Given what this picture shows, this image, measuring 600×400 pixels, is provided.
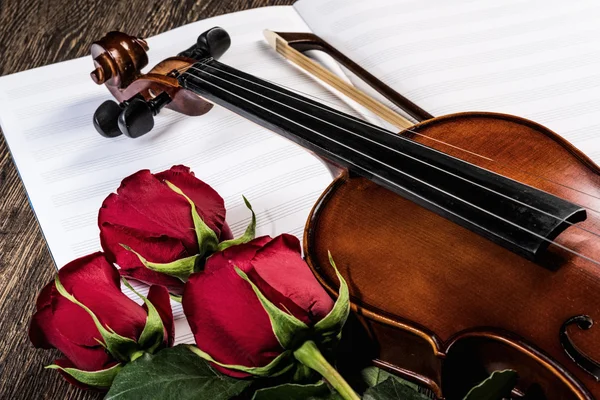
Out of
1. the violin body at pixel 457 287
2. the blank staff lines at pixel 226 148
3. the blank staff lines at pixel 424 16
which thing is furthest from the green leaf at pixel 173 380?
the blank staff lines at pixel 424 16

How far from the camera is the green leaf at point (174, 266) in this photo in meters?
0.45

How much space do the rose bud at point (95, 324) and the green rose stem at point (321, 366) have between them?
3.6 inches

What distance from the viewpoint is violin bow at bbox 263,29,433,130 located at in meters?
0.73

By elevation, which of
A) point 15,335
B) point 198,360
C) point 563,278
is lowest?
point 15,335

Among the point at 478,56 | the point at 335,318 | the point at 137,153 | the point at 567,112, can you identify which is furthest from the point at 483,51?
the point at 335,318

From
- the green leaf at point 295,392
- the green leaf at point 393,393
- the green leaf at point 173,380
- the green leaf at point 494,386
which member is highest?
the green leaf at point 494,386

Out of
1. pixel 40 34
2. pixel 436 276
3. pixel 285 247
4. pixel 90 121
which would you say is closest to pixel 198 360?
pixel 285 247

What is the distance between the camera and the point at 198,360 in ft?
1.35

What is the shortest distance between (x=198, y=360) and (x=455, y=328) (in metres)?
0.18

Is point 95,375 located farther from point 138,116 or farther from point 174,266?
point 138,116

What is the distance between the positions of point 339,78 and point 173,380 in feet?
1.57

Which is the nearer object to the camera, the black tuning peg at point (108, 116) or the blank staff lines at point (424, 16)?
the black tuning peg at point (108, 116)

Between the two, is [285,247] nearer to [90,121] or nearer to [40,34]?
[90,121]

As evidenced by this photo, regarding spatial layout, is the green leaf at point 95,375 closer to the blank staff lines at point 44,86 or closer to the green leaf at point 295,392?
the green leaf at point 295,392
